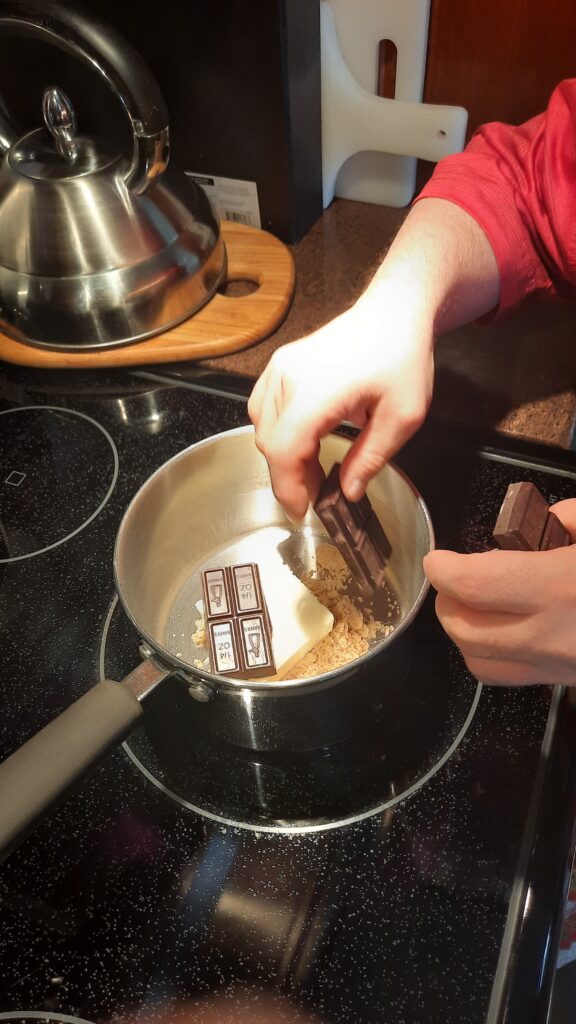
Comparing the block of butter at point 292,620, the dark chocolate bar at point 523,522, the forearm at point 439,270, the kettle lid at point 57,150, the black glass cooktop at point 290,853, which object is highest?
the kettle lid at point 57,150

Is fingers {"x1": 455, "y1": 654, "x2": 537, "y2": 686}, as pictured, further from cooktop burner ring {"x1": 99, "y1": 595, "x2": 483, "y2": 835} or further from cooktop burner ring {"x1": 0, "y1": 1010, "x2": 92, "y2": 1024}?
cooktop burner ring {"x1": 0, "y1": 1010, "x2": 92, "y2": 1024}

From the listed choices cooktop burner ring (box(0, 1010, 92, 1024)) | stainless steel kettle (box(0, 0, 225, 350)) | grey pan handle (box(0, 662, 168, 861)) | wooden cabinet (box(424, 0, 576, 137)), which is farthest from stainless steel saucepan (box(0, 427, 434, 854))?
wooden cabinet (box(424, 0, 576, 137))

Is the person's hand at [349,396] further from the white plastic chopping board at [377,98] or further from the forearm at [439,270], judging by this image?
the white plastic chopping board at [377,98]

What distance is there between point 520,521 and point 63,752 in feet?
1.02

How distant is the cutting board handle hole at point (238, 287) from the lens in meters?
0.91

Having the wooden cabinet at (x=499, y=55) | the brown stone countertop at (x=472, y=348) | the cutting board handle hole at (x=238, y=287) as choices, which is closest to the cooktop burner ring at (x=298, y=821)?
the brown stone countertop at (x=472, y=348)

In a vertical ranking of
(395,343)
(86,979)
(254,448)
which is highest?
(395,343)

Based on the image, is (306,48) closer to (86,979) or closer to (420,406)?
(420,406)

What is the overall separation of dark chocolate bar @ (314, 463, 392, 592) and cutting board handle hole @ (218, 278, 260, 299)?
389mm

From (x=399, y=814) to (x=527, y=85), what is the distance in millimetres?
745

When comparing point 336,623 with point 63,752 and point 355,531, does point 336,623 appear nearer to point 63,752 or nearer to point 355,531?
point 355,531

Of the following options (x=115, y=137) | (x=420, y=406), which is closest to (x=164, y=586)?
A: (x=420, y=406)

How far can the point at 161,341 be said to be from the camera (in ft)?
2.73

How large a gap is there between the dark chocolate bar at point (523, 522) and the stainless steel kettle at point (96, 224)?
49cm
